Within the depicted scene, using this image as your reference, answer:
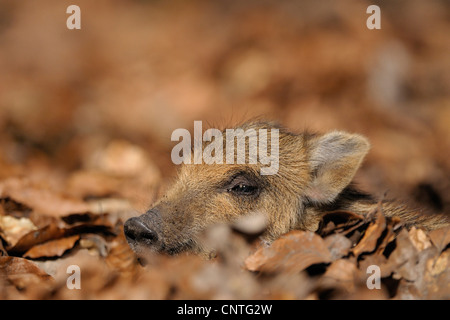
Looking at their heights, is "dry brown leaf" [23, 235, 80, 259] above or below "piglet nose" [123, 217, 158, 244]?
below

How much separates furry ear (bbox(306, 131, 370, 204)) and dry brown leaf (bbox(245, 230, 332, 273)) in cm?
129

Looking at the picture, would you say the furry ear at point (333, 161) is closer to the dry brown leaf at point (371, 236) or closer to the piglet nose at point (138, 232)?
the dry brown leaf at point (371, 236)

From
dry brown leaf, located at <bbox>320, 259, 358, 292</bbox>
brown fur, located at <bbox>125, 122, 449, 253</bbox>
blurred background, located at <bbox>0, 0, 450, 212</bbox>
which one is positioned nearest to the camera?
dry brown leaf, located at <bbox>320, 259, 358, 292</bbox>

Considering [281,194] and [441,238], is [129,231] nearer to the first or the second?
[281,194]

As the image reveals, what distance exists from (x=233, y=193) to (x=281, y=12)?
778cm

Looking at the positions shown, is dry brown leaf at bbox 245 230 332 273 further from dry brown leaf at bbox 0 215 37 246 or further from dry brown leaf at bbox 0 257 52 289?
dry brown leaf at bbox 0 215 37 246

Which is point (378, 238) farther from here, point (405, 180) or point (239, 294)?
point (405, 180)

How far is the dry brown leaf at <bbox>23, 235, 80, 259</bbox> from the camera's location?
160 inches

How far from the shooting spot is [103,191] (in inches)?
239

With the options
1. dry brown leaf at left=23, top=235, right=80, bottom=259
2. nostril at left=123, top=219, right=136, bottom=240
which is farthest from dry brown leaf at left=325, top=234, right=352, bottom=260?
dry brown leaf at left=23, top=235, right=80, bottom=259

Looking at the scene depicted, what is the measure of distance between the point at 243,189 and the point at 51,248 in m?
1.42

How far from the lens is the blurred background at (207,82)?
7.46 metres

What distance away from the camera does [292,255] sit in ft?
11.1
